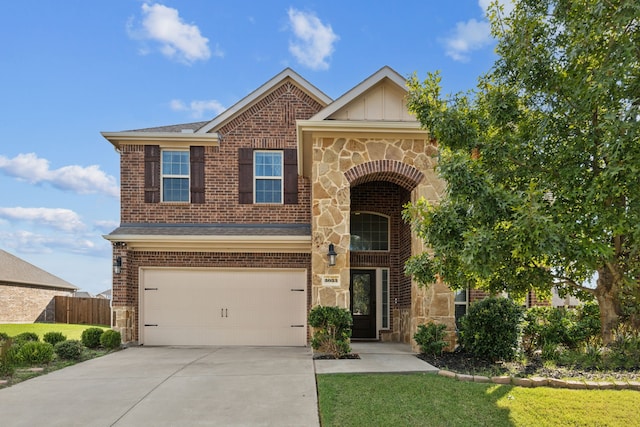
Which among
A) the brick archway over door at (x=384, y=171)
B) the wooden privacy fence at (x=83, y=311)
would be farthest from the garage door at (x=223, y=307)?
the wooden privacy fence at (x=83, y=311)

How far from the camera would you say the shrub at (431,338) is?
938cm

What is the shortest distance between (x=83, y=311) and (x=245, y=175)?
649 inches

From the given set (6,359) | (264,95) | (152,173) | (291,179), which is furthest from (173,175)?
(6,359)

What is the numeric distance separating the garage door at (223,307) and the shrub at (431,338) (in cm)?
399

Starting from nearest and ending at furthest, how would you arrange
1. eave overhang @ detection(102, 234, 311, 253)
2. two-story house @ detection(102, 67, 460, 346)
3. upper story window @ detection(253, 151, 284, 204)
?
two-story house @ detection(102, 67, 460, 346) < eave overhang @ detection(102, 234, 311, 253) < upper story window @ detection(253, 151, 284, 204)

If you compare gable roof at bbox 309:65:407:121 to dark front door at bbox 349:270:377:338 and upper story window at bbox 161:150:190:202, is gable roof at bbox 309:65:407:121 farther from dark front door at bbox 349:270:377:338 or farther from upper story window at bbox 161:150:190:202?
dark front door at bbox 349:270:377:338

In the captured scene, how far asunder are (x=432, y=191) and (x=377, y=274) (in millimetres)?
3790

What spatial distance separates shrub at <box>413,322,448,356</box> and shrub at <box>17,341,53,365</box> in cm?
802

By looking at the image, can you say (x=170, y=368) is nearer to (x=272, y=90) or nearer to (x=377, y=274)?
(x=377, y=274)

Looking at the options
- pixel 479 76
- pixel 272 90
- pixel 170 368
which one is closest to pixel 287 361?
pixel 170 368

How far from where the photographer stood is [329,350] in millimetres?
9453

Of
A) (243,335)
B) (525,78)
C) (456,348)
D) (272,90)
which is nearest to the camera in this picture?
(525,78)

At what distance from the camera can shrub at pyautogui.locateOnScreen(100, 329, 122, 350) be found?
11.6 metres

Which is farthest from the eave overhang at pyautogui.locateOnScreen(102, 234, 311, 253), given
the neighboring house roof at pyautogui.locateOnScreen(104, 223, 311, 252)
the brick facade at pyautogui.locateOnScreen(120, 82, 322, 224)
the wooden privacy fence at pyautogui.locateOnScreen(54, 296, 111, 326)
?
the wooden privacy fence at pyautogui.locateOnScreen(54, 296, 111, 326)
